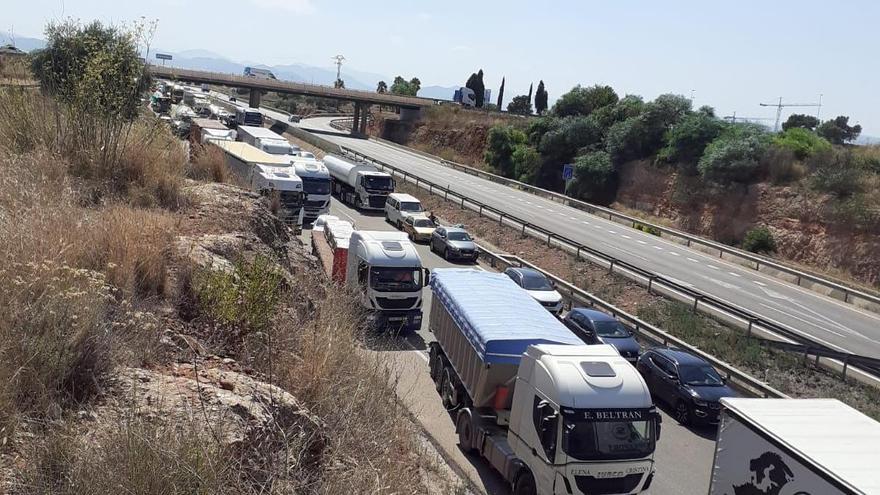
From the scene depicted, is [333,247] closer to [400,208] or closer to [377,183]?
[400,208]

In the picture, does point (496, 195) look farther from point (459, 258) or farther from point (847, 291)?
point (847, 291)

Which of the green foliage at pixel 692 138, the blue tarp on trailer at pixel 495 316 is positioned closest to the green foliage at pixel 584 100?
the green foliage at pixel 692 138

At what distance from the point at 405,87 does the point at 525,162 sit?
7798cm

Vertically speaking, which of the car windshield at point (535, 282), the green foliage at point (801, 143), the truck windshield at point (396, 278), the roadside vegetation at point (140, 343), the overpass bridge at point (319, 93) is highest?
the overpass bridge at point (319, 93)

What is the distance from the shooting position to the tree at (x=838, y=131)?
68.2 m

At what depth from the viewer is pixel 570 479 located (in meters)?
10.4

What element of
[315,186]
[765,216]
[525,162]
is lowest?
[315,186]

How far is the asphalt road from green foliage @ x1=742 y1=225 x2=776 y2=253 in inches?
270

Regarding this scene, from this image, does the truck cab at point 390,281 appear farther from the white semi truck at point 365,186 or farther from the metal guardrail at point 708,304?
the white semi truck at point 365,186

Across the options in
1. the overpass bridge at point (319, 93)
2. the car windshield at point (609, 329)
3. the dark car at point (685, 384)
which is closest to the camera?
the dark car at point (685, 384)

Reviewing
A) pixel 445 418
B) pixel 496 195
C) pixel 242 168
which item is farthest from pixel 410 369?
pixel 496 195

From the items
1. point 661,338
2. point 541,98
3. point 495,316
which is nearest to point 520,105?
point 541,98

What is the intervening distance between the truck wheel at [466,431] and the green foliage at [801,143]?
43755 mm

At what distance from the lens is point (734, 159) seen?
49906 millimetres
